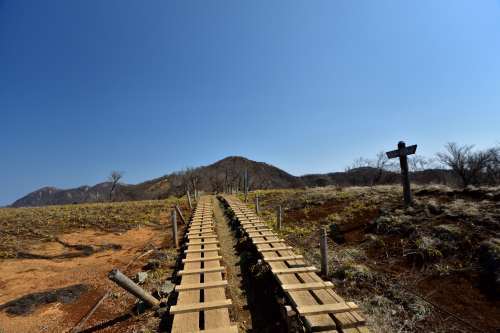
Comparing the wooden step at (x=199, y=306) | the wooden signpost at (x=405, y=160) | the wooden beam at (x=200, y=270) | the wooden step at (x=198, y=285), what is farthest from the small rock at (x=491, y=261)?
the wooden beam at (x=200, y=270)

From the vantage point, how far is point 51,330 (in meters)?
5.58

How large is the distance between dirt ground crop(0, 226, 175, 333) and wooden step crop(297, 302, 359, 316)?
11.4 feet

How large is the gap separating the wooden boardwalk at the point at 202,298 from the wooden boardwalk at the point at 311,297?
4.02 feet

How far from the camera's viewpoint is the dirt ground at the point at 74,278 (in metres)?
5.86

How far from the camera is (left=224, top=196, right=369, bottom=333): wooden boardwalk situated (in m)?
3.93

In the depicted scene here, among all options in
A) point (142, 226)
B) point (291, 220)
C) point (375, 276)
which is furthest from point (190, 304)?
point (142, 226)

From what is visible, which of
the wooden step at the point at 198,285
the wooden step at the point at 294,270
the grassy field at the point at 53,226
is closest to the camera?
the wooden step at the point at 198,285

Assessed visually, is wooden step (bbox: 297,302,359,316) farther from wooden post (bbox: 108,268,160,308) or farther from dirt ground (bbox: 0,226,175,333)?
dirt ground (bbox: 0,226,175,333)

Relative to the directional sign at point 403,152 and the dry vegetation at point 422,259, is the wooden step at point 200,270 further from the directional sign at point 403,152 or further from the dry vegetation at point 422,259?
the directional sign at point 403,152

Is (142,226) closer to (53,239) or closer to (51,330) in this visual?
(53,239)

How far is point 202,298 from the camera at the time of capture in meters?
5.34

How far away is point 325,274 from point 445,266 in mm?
2940

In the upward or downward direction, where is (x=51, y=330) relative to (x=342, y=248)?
downward

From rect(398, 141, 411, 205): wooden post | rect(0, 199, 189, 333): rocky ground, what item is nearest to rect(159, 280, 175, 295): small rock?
rect(0, 199, 189, 333): rocky ground
